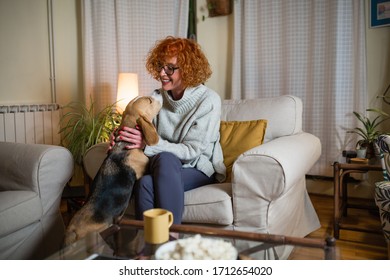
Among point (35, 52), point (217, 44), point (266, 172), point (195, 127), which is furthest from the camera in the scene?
point (217, 44)

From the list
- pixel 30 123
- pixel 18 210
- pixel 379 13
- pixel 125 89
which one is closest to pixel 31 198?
pixel 18 210

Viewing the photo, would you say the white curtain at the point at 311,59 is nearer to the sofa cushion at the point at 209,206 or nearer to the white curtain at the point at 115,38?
the white curtain at the point at 115,38

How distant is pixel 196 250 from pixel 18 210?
90cm

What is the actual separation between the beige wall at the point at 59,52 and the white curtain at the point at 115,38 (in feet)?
0.60

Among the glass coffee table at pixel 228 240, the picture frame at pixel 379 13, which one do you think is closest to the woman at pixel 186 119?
the glass coffee table at pixel 228 240

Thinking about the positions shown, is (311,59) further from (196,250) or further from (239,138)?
(196,250)

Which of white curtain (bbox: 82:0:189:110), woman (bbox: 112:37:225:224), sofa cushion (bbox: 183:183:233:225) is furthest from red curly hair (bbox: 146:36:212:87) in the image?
white curtain (bbox: 82:0:189:110)

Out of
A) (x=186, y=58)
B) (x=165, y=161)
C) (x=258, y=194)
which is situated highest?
(x=186, y=58)

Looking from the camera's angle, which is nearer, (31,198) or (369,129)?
(31,198)

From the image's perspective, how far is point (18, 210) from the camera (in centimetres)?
145

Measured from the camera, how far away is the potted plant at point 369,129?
2320 mm

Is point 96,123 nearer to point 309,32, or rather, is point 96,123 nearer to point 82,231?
point 82,231

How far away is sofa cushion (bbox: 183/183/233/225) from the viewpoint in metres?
1.49

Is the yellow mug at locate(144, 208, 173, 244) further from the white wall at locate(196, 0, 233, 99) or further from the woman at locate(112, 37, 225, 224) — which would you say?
the white wall at locate(196, 0, 233, 99)
